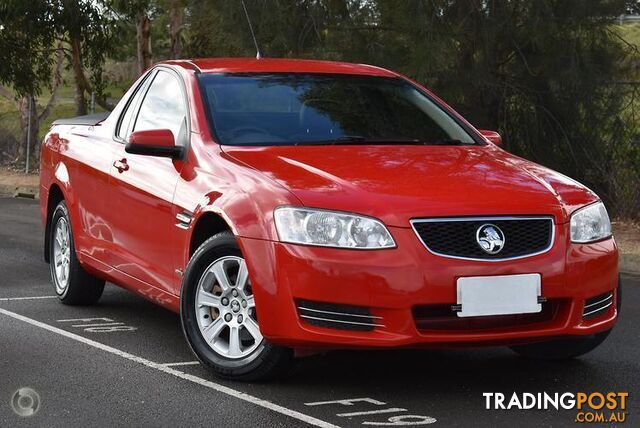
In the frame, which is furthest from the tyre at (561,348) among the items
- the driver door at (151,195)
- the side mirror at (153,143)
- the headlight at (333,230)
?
the side mirror at (153,143)

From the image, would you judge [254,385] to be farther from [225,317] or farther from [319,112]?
[319,112]

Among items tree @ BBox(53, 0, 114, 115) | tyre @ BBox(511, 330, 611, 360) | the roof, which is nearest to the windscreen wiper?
the roof

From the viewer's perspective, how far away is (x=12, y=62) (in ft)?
81.7

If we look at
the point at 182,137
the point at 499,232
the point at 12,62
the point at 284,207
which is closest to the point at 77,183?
the point at 182,137

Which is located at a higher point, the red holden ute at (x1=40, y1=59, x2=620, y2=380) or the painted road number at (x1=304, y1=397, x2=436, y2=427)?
the red holden ute at (x1=40, y1=59, x2=620, y2=380)

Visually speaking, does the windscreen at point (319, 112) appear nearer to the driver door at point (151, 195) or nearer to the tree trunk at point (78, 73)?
the driver door at point (151, 195)

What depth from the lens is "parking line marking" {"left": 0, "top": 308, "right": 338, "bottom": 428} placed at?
5789mm

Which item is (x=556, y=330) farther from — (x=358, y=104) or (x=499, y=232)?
(x=358, y=104)

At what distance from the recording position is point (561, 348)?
7.05m

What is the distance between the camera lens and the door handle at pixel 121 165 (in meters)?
7.73

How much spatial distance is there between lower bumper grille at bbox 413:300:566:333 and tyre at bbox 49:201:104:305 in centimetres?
336

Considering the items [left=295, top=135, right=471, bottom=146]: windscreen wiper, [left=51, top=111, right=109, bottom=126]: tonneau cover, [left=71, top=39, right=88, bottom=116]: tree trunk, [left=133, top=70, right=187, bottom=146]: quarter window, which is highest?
[left=133, top=70, right=187, bottom=146]: quarter window

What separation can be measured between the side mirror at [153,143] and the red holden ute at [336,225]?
0.01 metres

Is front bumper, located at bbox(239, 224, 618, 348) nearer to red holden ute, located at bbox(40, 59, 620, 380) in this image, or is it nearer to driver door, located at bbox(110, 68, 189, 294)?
red holden ute, located at bbox(40, 59, 620, 380)
